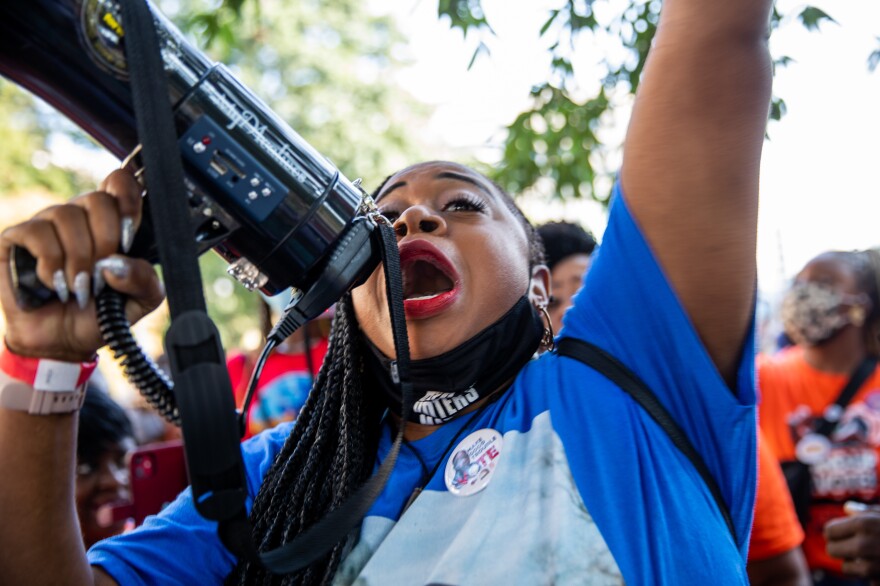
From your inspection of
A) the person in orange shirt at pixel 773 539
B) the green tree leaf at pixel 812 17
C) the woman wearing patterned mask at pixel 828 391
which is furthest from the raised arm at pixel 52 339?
the woman wearing patterned mask at pixel 828 391

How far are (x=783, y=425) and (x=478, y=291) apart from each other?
9.01 ft

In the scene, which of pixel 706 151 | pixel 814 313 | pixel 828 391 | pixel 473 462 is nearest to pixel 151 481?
pixel 473 462

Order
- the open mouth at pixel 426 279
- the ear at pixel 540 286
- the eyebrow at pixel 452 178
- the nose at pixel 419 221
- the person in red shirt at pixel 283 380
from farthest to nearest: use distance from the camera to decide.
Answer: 1. the person in red shirt at pixel 283 380
2. the ear at pixel 540 286
3. the eyebrow at pixel 452 178
4. the nose at pixel 419 221
5. the open mouth at pixel 426 279

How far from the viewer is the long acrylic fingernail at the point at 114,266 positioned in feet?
3.92

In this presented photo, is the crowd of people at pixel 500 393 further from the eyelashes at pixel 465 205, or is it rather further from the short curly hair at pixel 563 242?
the short curly hair at pixel 563 242

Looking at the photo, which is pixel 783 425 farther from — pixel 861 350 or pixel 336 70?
pixel 336 70

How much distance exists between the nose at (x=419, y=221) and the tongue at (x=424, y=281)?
104 millimetres

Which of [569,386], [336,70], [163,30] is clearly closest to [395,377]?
[569,386]

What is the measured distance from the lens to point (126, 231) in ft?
3.99

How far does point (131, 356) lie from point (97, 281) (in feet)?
0.43

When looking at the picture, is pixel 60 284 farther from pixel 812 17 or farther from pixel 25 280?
pixel 812 17

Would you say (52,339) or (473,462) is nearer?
(52,339)

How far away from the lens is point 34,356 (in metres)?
1.26

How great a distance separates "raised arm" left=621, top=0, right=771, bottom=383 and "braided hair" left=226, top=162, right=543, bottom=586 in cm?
81
